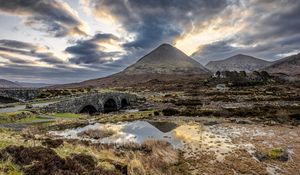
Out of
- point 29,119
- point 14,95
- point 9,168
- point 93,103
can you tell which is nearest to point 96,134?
point 29,119

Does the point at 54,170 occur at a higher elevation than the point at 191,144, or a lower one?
higher

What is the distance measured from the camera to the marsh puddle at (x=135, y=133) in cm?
2459

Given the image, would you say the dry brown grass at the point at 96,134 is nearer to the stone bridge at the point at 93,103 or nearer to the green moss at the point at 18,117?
the green moss at the point at 18,117

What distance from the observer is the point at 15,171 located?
9352mm

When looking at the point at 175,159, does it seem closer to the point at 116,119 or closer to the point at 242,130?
the point at 242,130

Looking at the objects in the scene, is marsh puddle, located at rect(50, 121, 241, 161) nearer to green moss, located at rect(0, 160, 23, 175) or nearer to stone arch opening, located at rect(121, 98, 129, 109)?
green moss, located at rect(0, 160, 23, 175)

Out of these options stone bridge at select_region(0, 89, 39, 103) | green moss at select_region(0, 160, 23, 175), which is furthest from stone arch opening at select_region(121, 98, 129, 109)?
green moss at select_region(0, 160, 23, 175)

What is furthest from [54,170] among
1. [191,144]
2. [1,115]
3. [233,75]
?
[233,75]

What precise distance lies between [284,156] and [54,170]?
1666cm

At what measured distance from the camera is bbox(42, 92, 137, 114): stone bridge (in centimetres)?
3850

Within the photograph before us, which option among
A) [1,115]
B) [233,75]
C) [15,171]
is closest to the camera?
[15,171]

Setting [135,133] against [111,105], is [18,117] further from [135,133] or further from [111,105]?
[111,105]

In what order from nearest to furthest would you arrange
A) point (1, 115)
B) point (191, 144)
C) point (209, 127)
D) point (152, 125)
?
1. point (191, 144)
2. point (1, 115)
3. point (209, 127)
4. point (152, 125)

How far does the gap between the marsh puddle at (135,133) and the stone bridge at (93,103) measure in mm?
7971
